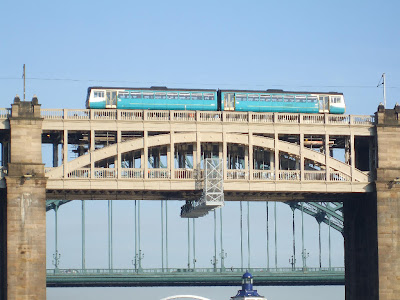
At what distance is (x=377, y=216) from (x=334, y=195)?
682cm

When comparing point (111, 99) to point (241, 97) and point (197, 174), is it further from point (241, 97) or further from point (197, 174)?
point (241, 97)

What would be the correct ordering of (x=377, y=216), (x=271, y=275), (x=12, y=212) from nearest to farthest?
(x=12, y=212) < (x=377, y=216) < (x=271, y=275)

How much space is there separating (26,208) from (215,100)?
71.9 ft

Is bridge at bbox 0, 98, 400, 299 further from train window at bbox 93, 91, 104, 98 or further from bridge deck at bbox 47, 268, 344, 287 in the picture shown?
bridge deck at bbox 47, 268, 344, 287

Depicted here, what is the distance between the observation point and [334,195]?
123312 millimetres

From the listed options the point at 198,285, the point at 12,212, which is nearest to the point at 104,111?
the point at 12,212

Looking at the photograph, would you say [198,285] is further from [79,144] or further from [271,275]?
[79,144]

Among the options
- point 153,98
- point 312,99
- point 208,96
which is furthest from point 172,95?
point 312,99

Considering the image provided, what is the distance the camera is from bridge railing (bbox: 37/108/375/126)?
377 ft

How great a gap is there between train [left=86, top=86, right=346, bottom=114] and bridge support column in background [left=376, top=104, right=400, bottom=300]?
526cm

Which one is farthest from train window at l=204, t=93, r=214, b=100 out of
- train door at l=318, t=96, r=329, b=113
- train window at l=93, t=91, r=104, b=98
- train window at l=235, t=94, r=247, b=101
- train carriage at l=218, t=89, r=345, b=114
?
train door at l=318, t=96, r=329, b=113

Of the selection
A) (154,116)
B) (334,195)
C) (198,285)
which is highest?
(154,116)

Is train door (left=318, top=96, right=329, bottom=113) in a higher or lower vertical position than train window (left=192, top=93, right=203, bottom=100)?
lower

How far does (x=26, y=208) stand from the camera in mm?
110812
